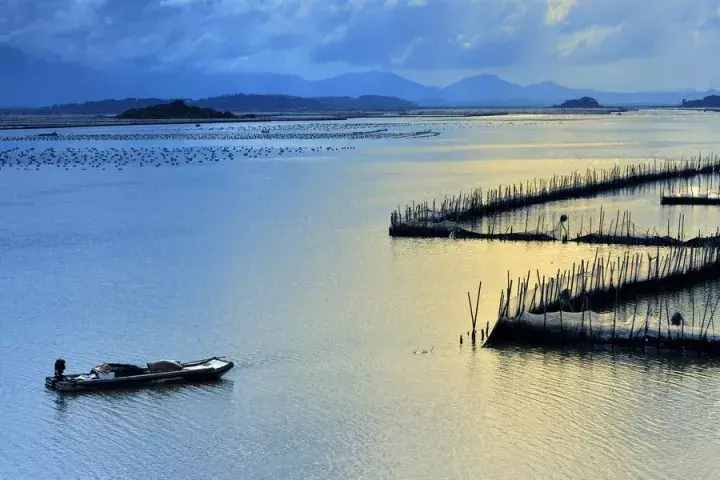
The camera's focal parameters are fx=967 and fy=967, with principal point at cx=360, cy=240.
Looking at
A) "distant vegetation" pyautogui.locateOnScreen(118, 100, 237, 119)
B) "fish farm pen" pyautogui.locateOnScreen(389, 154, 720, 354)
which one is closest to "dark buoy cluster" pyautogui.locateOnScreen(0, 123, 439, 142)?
"distant vegetation" pyautogui.locateOnScreen(118, 100, 237, 119)

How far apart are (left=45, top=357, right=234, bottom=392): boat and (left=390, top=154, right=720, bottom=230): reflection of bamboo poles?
1309cm

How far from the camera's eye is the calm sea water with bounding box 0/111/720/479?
11.6m

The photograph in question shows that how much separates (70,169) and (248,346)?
37.8 metres

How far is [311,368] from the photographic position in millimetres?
14734

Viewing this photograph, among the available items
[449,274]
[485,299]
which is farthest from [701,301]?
[449,274]

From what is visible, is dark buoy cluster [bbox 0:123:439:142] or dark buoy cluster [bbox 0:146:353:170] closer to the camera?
dark buoy cluster [bbox 0:146:353:170]

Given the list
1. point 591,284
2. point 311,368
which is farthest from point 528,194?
point 311,368

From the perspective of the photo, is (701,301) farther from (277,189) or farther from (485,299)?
(277,189)

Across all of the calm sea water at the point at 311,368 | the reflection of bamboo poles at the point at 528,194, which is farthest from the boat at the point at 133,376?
the reflection of bamboo poles at the point at 528,194

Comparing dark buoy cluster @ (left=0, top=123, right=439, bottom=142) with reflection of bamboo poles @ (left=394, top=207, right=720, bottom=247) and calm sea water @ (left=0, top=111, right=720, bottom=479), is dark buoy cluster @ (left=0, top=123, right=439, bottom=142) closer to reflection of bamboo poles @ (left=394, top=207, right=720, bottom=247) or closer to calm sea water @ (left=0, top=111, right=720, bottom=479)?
calm sea water @ (left=0, top=111, right=720, bottom=479)

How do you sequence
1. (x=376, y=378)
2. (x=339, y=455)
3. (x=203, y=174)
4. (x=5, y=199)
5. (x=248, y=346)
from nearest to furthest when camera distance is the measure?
(x=339, y=455), (x=376, y=378), (x=248, y=346), (x=5, y=199), (x=203, y=174)

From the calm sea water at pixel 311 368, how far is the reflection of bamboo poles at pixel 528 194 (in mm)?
1614

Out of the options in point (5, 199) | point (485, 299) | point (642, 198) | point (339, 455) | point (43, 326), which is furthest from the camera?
point (5, 199)

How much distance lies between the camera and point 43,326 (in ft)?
57.3
